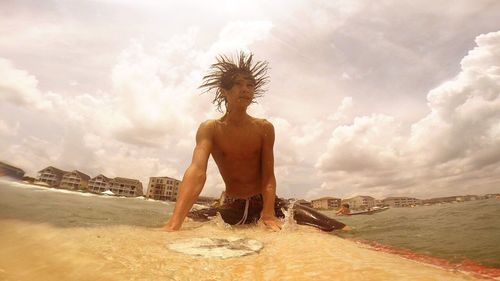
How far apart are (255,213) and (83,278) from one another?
361 centimetres

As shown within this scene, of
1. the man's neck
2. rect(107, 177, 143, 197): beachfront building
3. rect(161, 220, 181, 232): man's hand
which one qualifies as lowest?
rect(161, 220, 181, 232): man's hand

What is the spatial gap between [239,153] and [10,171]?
5977mm

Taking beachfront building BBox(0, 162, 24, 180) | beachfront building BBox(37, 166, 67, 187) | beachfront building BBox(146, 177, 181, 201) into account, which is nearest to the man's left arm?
beachfront building BBox(0, 162, 24, 180)

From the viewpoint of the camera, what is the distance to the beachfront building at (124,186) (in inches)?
2828

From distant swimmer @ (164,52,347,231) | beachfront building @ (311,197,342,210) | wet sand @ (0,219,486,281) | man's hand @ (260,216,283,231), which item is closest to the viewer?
wet sand @ (0,219,486,281)

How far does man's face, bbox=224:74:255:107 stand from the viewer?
14.9 feet

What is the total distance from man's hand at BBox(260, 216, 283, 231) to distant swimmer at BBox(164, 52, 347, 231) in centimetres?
1

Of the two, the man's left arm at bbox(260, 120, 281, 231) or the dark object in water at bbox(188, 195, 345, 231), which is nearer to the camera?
the man's left arm at bbox(260, 120, 281, 231)

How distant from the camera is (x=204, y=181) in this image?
4133 millimetres

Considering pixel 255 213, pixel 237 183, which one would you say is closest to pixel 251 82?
pixel 237 183

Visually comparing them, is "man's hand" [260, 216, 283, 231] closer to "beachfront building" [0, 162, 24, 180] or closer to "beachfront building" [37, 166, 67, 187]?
"beachfront building" [0, 162, 24, 180]

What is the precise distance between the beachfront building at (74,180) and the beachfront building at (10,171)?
6487 centimetres

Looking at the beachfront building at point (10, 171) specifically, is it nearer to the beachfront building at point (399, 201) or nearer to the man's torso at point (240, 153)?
the man's torso at point (240, 153)

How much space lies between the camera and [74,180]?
66.5 metres
